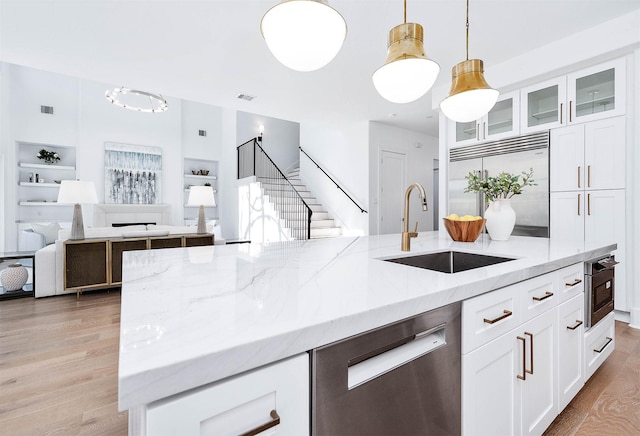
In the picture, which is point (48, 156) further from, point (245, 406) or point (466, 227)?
point (245, 406)

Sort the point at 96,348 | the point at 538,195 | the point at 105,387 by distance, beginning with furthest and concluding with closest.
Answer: the point at 538,195
the point at 96,348
the point at 105,387

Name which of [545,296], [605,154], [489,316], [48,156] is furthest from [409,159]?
[48,156]

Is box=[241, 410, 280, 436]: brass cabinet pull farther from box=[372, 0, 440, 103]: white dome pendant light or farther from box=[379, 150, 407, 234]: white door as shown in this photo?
box=[379, 150, 407, 234]: white door

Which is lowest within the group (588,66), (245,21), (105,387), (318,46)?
(105,387)

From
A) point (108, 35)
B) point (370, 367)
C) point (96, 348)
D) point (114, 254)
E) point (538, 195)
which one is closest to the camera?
point (370, 367)

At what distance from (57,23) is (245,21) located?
1.70m

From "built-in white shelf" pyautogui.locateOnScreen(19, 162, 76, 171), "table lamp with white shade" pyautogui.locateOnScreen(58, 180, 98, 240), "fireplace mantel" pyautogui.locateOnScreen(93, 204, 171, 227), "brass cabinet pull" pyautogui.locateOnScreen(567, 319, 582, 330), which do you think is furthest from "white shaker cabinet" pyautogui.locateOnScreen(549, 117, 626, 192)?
"built-in white shelf" pyautogui.locateOnScreen(19, 162, 76, 171)

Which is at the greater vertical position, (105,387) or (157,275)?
(157,275)

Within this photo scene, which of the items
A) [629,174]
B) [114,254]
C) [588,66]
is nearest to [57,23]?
[114,254]

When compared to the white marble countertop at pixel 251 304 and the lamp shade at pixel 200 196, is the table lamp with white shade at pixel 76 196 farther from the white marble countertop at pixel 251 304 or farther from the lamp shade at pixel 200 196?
the white marble countertop at pixel 251 304

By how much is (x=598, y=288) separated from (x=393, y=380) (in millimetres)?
1710

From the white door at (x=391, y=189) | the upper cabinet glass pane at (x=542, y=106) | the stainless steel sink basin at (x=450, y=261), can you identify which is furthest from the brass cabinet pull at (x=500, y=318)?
the white door at (x=391, y=189)

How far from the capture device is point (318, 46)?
1206mm

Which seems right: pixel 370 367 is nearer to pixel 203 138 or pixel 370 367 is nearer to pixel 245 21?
pixel 245 21
